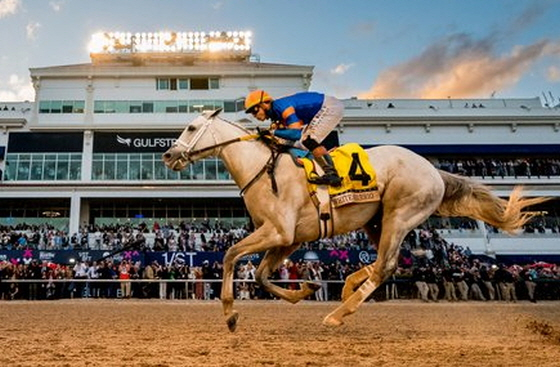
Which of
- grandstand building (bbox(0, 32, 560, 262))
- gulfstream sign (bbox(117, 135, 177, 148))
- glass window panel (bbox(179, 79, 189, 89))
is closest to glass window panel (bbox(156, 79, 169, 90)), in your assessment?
grandstand building (bbox(0, 32, 560, 262))

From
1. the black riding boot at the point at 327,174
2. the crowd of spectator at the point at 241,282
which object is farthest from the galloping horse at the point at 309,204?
the crowd of spectator at the point at 241,282

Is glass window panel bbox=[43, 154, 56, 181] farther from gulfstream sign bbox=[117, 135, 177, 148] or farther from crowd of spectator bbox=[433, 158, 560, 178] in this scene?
crowd of spectator bbox=[433, 158, 560, 178]

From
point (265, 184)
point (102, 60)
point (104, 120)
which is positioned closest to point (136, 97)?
point (104, 120)

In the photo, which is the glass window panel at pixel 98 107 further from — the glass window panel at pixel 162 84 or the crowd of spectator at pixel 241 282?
the crowd of spectator at pixel 241 282

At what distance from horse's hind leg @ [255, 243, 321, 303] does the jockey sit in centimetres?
119

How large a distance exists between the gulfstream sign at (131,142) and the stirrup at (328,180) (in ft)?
126

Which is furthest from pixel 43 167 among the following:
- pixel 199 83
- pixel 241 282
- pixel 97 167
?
pixel 241 282

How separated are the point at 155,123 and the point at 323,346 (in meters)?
42.1

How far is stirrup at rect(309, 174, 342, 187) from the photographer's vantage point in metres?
6.69

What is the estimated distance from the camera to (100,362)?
4.66m

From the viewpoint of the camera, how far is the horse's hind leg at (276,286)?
22.0 ft

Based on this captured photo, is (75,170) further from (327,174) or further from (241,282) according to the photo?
(327,174)

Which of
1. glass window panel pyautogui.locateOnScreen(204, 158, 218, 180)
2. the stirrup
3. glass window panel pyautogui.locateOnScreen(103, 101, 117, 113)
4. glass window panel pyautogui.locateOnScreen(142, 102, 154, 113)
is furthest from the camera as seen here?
glass window panel pyautogui.locateOnScreen(142, 102, 154, 113)

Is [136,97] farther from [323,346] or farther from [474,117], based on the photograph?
[323,346]
